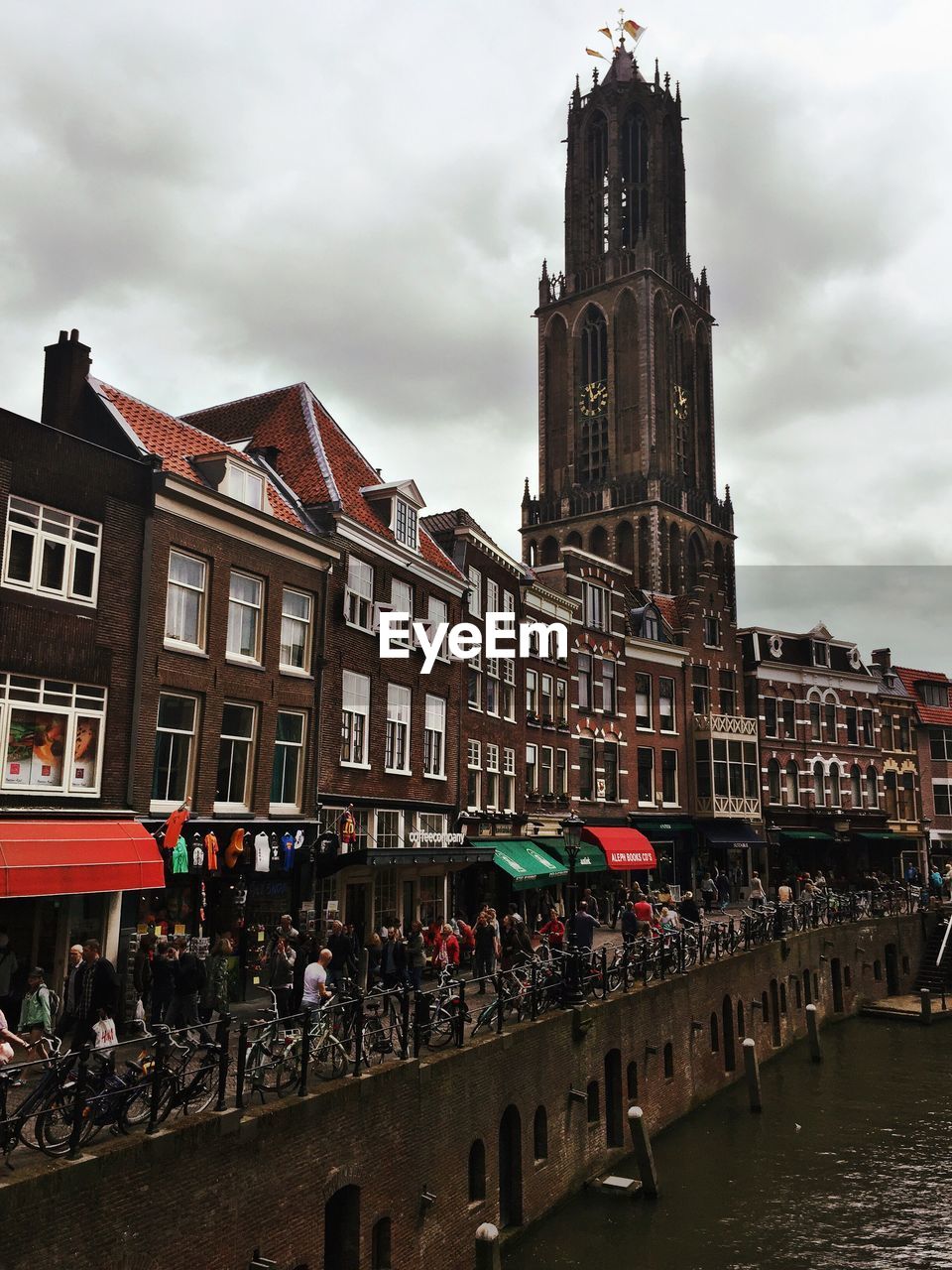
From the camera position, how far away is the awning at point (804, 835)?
187 ft

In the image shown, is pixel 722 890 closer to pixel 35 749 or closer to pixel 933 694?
pixel 933 694

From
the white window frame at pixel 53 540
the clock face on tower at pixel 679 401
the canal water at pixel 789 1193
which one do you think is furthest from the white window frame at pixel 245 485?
the clock face on tower at pixel 679 401

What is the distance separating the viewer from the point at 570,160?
108m

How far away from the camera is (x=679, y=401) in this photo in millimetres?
98125

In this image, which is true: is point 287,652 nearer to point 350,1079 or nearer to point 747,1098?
point 350,1079

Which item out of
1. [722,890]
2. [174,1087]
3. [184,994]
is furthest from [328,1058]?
[722,890]

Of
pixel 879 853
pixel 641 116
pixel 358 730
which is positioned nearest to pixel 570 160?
pixel 641 116

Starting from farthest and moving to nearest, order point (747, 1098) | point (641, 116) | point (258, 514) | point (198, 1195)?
point (641, 116), point (747, 1098), point (258, 514), point (198, 1195)

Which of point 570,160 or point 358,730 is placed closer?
point 358,730

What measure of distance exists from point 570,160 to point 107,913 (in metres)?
103

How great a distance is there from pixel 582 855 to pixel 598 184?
275ft

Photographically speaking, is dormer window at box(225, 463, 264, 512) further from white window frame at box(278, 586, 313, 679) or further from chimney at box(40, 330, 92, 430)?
chimney at box(40, 330, 92, 430)

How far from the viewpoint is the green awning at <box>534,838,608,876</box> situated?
135 ft

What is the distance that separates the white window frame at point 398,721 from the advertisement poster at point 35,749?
1137 centimetres
